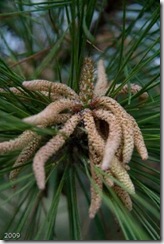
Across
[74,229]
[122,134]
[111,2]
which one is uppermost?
[111,2]

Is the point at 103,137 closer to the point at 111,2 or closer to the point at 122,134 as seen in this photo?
the point at 122,134

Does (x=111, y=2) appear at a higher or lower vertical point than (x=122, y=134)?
higher

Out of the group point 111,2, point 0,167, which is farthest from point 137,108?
point 111,2

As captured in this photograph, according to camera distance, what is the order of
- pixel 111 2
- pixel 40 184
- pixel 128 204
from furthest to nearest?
pixel 111 2 → pixel 128 204 → pixel 40 184

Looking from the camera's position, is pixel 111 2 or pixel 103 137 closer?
pixel 103 137

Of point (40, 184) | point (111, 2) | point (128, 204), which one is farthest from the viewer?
point (111, 2)

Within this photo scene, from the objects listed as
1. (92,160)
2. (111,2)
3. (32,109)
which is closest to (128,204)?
(92,160)
